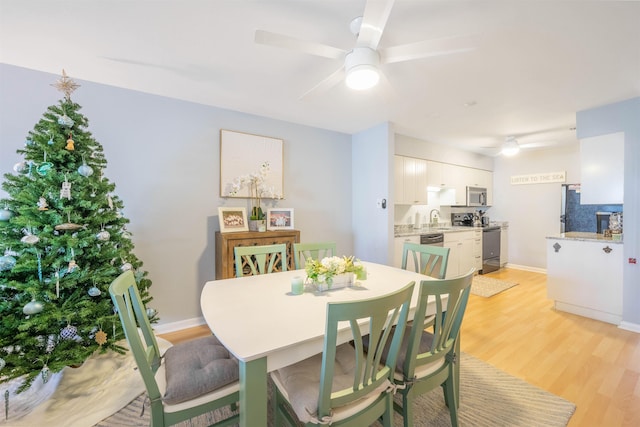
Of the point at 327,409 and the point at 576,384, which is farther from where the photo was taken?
the point at 576,384

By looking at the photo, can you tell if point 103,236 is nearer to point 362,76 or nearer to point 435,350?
point 362,76

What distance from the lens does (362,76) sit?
1.65 m

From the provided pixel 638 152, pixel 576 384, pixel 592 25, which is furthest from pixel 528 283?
pixel 592 25

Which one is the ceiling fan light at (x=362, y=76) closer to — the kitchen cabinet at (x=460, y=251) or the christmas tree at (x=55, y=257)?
the christmas tree at (x=55, y=257)

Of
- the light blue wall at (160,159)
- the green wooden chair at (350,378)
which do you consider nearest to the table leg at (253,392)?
the green wooden chair at (350,378)

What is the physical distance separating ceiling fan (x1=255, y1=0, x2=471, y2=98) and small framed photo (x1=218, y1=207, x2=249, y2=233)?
1870 millimetres

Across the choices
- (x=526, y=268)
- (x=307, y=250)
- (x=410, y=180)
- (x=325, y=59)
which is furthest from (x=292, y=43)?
(x=526, y=268)

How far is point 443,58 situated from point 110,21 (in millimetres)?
2349

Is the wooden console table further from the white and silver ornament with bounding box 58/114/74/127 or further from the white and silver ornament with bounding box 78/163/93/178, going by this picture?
the white and silver ornament with bounding box 58/114/74/127

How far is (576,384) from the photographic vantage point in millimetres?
1933

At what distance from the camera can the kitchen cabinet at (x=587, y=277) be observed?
2898mm

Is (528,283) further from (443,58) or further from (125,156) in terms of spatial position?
(125,156)

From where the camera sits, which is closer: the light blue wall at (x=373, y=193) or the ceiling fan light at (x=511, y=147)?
the light blue wall at (x=373, y=193)

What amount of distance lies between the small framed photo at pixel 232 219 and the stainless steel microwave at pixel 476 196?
4.49 m
